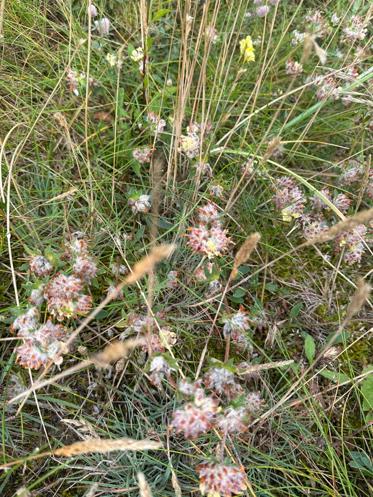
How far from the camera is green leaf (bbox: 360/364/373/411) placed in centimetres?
180

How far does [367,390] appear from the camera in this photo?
1.82 m

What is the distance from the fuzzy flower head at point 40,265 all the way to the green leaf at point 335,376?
1.05m

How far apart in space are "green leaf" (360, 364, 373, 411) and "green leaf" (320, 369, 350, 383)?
0.07m

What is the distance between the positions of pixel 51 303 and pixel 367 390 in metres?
1.19

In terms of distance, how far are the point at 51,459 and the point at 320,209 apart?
1410 millimetres

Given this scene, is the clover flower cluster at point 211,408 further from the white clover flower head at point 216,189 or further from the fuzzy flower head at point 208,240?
the white clover flower head at point 216,189

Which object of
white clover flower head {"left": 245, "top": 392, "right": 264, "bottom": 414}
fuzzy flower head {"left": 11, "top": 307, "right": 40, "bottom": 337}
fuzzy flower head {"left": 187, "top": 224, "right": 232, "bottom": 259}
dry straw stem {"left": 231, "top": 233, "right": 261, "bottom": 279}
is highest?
dry straw stem {"left": 231, "top": 233, "right": 261, "bottom": 279}

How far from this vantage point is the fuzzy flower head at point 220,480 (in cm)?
136

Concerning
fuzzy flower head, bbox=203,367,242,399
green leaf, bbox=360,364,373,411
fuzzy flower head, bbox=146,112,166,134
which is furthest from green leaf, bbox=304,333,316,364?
fuzzy flower head, bbox=146,112,166,134

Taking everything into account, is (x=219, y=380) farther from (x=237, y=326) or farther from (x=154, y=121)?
(x=154, y=121)

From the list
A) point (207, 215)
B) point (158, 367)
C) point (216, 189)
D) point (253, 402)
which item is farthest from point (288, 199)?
point (158, 367)

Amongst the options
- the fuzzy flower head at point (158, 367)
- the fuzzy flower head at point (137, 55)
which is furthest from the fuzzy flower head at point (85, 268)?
the fuzzy flower head at point (137, 55)

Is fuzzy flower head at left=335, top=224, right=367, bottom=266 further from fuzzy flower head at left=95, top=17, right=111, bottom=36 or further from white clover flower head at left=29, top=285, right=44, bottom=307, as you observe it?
fuzzy flower head at left=95, top=17, right=111, bottom=36

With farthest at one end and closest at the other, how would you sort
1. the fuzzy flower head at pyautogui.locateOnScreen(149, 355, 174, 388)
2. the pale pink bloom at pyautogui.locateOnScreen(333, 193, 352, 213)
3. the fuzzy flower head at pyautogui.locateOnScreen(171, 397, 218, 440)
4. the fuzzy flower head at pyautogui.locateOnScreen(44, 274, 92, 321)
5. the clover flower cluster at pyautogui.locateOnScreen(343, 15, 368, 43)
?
the clover flower cluster at pyautogui.locateOnScreen(343, 15, 368, 43) → the pale pink bloom at pyautogui.locateOnScreen(333, 193, 352, 213) → the fuzzy flower head at pyautogui.locateOnScreen(44, 274, 92, 321) → the fuzzy flower head at pyautogui.locateOnScreen(149, 355, 174, 388) → the fuzzy flower head at pyautogui.locateOnScreen(171, 397, 218, 440)
